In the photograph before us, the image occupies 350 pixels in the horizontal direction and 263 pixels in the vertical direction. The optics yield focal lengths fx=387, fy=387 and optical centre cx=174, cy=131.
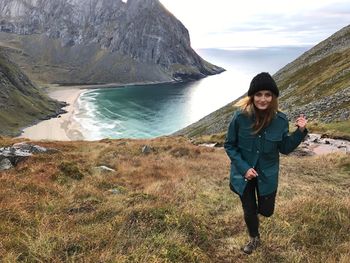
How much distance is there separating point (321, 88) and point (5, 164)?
215 ft

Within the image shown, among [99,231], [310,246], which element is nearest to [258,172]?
[310,246]

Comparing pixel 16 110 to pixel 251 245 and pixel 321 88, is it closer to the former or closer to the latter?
pixel 321 88

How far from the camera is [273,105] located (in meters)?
7.20

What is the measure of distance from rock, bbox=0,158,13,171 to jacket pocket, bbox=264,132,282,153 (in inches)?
547

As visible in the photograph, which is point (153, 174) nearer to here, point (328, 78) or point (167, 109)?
point (328, 78)

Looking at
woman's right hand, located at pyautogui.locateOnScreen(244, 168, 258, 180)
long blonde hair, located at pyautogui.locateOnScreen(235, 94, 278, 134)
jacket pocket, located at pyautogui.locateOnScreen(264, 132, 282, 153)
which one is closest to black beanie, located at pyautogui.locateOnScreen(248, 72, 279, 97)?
long blonde hair, located at pyautogui.locateOnScreen(235, 94, 278, 134)

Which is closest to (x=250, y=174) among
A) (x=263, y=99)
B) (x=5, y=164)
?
(x=263, y=99)

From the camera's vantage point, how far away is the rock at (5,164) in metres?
17.5

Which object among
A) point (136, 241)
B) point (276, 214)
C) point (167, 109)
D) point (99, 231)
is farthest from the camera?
point (167, 109)

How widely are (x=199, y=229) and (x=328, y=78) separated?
245 feet

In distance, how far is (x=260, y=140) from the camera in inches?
284

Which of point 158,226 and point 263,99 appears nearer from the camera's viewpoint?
point 263,99

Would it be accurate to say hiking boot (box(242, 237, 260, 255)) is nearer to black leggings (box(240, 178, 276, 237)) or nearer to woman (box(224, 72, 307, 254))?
black leggings (box(240, 178, 276, 237))

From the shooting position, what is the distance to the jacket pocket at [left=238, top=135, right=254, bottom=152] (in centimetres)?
727
